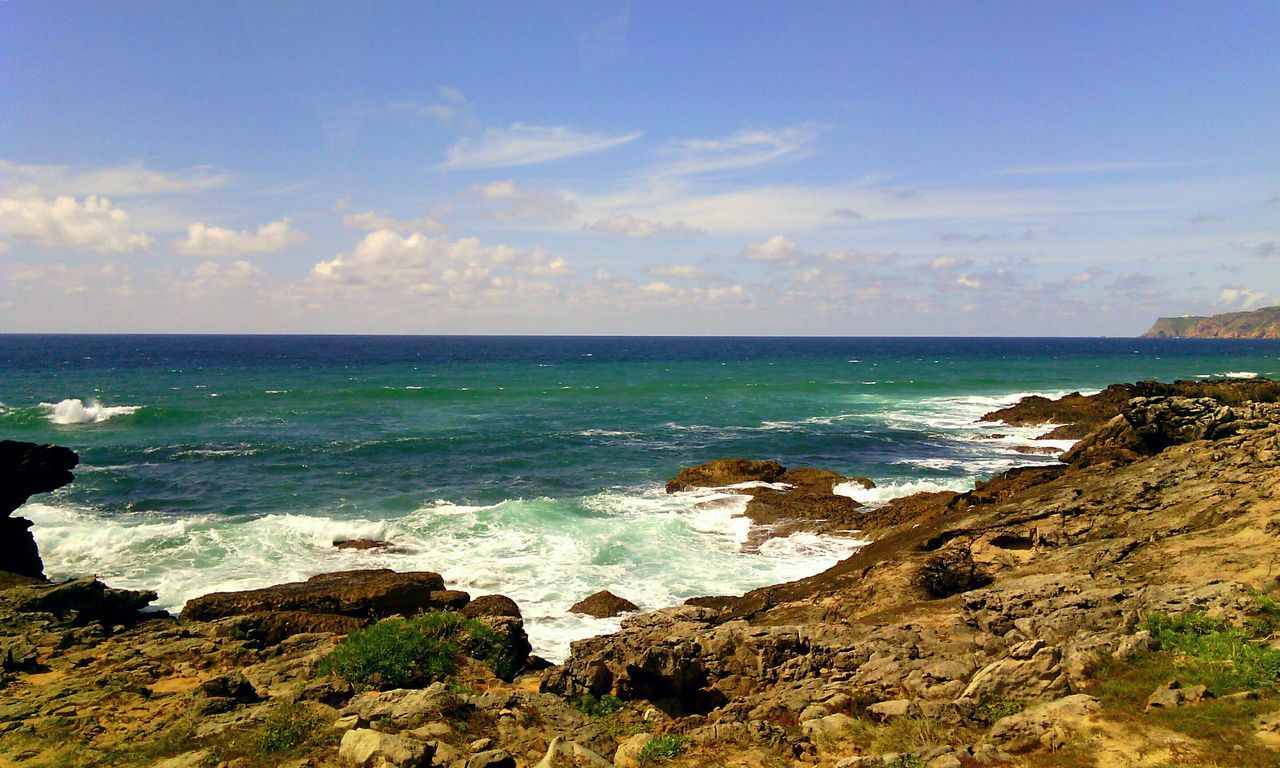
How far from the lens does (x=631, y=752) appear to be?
846cm

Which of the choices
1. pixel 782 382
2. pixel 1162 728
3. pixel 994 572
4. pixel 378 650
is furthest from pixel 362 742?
pixel 782 382

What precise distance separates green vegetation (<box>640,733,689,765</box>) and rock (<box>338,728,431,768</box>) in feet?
8.64

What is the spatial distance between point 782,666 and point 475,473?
2713cm

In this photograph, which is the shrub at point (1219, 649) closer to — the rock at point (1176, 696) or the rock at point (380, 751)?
the rock at point (1176, 696)

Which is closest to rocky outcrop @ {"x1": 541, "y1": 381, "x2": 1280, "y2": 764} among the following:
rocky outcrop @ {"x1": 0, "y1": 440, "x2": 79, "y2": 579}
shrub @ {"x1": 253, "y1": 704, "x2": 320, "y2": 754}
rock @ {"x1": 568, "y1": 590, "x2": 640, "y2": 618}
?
rock @ {"x1": 568, "y1": 590, "x2": 640, "y2": 618}

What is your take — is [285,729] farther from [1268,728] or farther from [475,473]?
[475,473]

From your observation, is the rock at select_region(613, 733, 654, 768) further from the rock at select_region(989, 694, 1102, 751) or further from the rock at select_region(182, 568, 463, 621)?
the rock at select_region(182, 568, 463, 621)

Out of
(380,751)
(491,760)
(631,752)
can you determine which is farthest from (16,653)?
(631,752)

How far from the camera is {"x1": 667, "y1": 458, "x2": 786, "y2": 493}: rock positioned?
32.4 m

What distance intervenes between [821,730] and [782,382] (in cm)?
8168

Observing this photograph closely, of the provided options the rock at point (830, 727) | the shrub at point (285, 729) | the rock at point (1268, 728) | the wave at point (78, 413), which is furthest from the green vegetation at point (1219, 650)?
the wave at point (78, 413)

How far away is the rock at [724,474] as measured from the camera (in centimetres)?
3241

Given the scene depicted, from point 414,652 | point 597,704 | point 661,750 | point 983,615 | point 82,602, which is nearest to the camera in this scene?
point 661,750

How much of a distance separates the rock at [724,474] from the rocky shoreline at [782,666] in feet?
47.2
